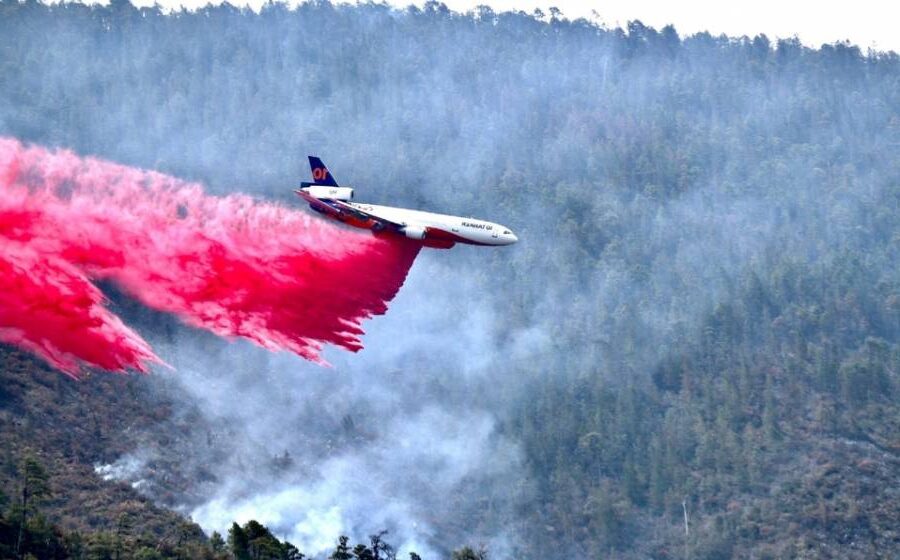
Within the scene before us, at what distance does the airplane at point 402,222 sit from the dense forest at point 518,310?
1821 centimetres

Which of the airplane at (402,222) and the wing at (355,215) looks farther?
the airplane at (402,222)

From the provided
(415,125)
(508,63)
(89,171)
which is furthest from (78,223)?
(508,63)

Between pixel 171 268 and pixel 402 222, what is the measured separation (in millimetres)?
12875

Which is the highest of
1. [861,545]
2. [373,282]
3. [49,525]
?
[373,282]

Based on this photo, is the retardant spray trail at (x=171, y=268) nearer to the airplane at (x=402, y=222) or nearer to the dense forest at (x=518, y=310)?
the airplane at (x=402, y=222)

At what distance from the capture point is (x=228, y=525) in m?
99.4

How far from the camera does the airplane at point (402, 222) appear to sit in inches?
3455

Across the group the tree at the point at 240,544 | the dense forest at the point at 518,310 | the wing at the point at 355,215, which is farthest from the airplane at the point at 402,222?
the tree at the point at 240,544

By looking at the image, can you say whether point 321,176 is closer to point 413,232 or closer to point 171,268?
point 413,232

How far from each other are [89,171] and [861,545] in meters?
53.7

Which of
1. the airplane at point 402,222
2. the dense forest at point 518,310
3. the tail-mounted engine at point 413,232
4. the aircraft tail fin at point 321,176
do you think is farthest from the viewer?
the dense forest at point 518,310

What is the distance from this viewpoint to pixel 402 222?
88125 millimetres

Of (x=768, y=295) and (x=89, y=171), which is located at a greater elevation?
(x=89, y=171)

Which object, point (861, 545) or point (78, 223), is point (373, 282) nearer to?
point (78, 223)
